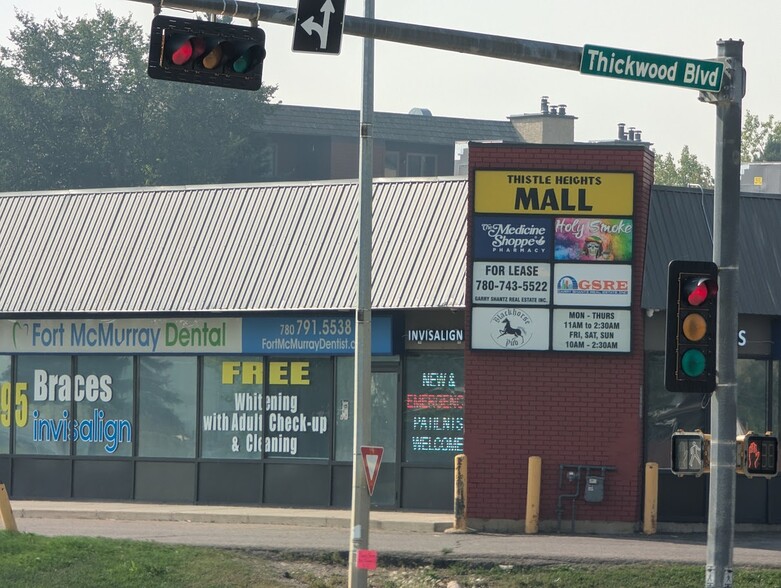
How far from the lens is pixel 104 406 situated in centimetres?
2617

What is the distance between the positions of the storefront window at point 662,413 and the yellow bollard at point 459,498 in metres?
2.96

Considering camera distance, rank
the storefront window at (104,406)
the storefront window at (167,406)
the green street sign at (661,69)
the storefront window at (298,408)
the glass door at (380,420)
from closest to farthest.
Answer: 1. the green street sign at (661,69)
2. the glass door at (380,420)
3. the storefront window at (298,408)
4. the storefront window at (167,406)
5. the storefront window at (104,406)

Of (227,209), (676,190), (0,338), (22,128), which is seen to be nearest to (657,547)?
(676,190)

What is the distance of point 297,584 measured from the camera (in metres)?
18.0

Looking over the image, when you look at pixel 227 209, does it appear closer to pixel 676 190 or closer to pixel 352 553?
pixel 676 190

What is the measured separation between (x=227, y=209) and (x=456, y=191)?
450 cm

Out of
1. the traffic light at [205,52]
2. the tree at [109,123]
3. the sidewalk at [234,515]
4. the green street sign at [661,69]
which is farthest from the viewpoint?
the tree at [109,123]

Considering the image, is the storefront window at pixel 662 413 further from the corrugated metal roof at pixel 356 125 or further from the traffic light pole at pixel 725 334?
the corrugated metal roof at pixel 356 125

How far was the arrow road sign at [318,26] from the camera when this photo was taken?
11.5 m

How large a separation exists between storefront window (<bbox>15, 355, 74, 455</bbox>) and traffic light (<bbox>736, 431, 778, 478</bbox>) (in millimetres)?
16558

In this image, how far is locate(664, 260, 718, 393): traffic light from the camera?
11.9 meters

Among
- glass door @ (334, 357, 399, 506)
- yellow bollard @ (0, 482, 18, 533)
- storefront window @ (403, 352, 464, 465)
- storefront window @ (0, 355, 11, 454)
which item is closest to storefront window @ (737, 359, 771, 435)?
storefront window @ (403, 352, 464, 465)

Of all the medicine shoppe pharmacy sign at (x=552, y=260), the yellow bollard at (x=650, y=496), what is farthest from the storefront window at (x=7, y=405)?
the yellow bollard at (x=650, y=496)

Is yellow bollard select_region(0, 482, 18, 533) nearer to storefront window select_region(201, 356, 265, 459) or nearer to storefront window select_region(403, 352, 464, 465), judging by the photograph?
storefront window select_region(201, 356, 265, 459)
